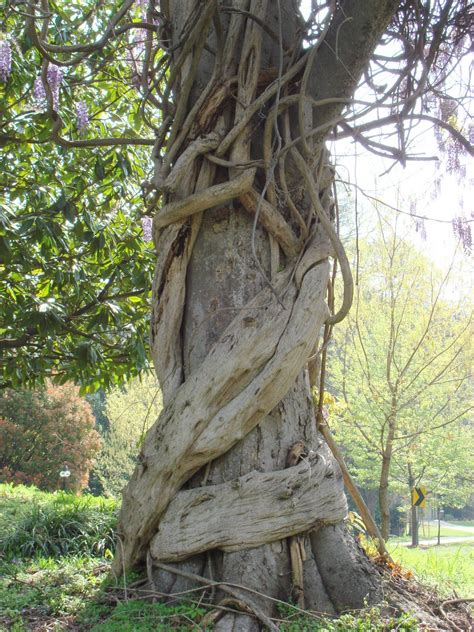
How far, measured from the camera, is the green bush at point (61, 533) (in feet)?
12.2

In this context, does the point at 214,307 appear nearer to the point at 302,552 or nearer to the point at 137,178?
the point at 302,552

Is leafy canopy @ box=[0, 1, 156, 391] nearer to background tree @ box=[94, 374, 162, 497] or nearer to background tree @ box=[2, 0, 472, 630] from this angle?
background tree @ box=[2, 0, 472, 630]

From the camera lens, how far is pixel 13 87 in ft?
13.0

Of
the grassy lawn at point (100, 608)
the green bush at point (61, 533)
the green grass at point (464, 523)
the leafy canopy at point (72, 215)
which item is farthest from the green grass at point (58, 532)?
the green grass at point (464, 523)

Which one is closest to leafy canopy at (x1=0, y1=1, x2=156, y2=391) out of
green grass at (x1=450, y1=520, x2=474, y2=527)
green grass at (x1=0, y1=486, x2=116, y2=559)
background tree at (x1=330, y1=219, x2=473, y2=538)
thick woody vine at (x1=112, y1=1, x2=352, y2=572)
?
green grass at (x1=0, y1=486, x2=116, y2=559)

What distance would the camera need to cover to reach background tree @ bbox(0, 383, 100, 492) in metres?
16.5

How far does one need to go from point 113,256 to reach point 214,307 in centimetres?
260

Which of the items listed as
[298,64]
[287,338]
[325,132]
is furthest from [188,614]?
[298,64]

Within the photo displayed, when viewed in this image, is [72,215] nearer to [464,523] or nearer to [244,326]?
[244,326]

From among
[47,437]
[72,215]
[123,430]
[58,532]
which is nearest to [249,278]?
[72,215]

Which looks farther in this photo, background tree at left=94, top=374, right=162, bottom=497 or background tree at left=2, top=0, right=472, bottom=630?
background tree at left=94, top=374, right=162, bottom=497

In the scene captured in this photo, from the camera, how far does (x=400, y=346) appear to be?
8672 millimetres

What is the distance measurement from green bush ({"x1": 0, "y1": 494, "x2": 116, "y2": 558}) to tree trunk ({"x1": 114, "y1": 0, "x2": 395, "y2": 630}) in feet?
5.74

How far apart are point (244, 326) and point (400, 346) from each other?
7.04 metres
